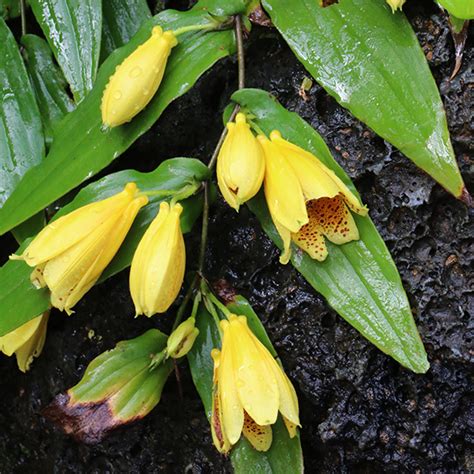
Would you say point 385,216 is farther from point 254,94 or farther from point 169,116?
point 169,116

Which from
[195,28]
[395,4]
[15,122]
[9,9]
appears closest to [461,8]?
[395,4]

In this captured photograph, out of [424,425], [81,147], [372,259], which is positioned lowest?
[424,425]

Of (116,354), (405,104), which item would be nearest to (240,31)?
(405,104)

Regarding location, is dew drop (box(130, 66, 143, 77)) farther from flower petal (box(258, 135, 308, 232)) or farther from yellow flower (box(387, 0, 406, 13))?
yellow flower (box(387, 0, 406, 13))

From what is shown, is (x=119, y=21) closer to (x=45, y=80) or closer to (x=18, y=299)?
(x=45, y=80)

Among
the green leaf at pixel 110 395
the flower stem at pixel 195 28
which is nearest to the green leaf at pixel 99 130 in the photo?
the flower stem at pixel 195 28

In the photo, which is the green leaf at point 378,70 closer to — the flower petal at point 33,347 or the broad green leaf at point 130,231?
the broad green leaf at point 130,231
